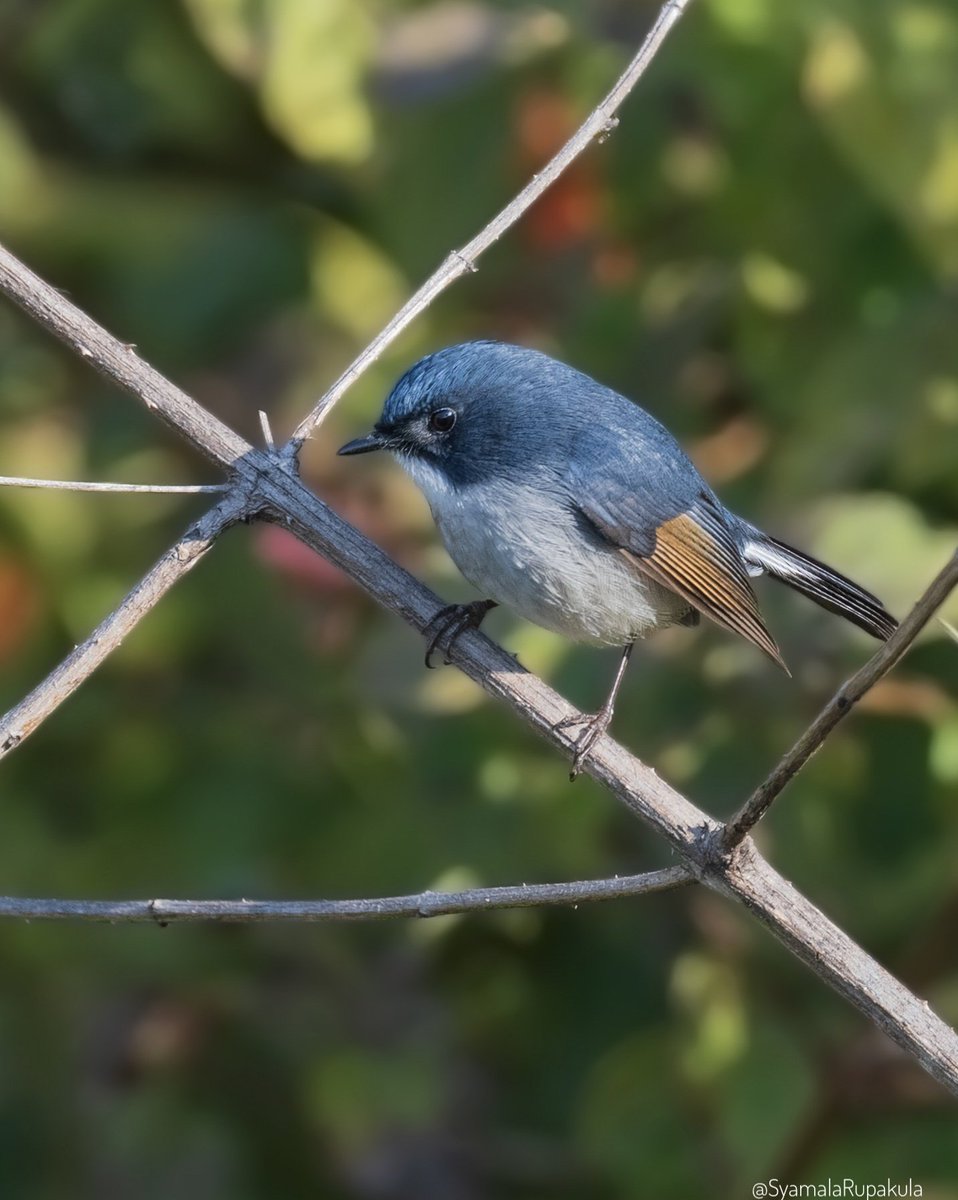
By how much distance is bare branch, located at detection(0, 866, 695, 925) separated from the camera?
6.03 feet

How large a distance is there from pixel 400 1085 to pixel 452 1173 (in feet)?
1.51

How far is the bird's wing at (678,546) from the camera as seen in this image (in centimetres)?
305

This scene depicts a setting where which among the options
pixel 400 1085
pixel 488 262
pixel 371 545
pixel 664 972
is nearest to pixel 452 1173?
pixel 400 1085

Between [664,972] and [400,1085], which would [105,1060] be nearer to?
[400,1085]

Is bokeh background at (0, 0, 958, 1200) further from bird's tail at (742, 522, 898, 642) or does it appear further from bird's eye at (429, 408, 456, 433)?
bird's eye at (429, 408, 456, 433)

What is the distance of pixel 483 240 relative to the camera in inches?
86.1

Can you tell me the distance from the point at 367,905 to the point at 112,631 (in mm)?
483

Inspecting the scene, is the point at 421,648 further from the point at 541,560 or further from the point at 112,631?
the point at 112,631

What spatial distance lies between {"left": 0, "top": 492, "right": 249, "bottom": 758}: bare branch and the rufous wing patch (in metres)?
1.20

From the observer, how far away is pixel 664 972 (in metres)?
3.39

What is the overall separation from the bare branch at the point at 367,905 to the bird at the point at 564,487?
1.12 m

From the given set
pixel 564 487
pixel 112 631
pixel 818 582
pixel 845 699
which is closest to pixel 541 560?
pixel 564 487

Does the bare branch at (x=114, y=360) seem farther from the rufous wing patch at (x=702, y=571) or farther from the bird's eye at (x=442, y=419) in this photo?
the rufous wing patch at (x=702, y=571)

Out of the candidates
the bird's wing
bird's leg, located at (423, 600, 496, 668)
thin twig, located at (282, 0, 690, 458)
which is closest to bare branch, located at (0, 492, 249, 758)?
thin twig, located at (282, 0, 690, 458)
